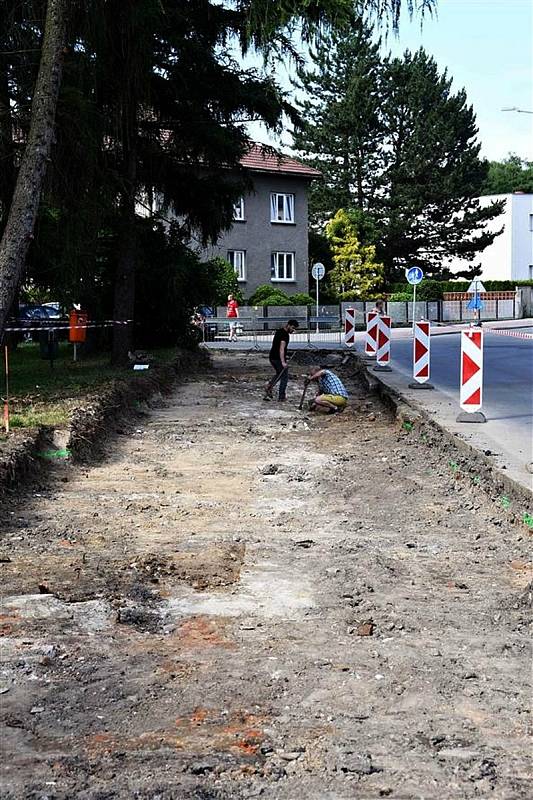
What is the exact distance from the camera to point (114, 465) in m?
11.1

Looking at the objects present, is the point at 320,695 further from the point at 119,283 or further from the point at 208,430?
the point at 119,283

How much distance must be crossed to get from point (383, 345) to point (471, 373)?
10.1 metres

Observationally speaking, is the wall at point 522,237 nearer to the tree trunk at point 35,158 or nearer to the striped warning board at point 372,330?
the striped warning board at point 372,330

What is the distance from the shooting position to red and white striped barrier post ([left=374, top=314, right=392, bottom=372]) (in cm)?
2238

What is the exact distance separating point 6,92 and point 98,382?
15.7ft

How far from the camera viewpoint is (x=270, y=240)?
5231cm

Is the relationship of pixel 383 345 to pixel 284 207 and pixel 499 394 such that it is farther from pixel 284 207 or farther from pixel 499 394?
pixel 284 207

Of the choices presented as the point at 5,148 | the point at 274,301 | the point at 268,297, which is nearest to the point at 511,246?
the point at 268,297

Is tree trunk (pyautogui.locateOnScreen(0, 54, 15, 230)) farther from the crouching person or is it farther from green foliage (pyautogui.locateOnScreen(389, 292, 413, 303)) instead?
green foliage (pyautogui.locateOnScreen(389, 292, 413, 303))

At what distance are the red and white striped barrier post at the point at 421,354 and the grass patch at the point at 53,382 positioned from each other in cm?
496

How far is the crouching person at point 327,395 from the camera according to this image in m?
16.0

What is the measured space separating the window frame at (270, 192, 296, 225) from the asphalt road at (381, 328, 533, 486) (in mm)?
22322

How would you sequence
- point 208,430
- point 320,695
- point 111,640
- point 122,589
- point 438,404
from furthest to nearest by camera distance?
1. point 438,404
2. point 208,430
3. point 122,589
4. point 111,640
5. point 320,695

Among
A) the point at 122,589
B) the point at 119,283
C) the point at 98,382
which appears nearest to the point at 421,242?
the point at 119,283
